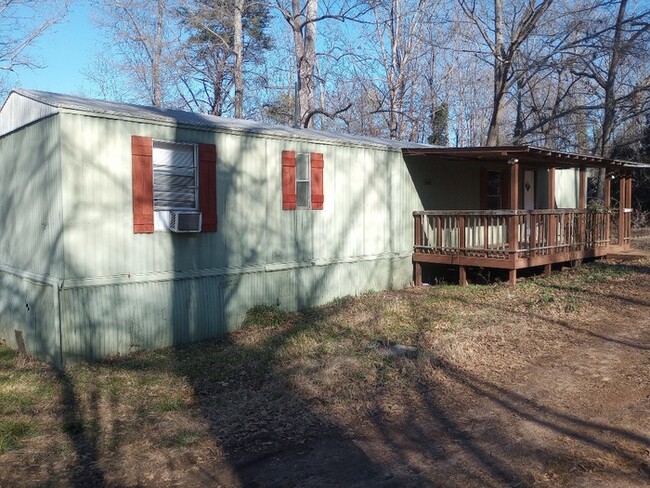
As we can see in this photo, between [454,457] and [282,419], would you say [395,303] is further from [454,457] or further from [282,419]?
[454,457]

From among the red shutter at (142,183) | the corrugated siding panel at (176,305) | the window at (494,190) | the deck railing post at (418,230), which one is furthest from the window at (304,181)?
the window at (494,190)

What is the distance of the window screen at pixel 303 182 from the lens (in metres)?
10.4

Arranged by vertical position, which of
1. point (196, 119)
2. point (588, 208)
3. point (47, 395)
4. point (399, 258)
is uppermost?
point (196, 119)

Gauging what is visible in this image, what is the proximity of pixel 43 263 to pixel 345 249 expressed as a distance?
208 inches

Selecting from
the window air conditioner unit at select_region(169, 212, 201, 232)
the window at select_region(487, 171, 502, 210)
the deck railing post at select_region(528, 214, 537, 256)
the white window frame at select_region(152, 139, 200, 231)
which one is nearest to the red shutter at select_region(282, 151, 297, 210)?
the white window frame at select_region(152, 139, 200, 231)

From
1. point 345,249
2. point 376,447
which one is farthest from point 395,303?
point 376,447

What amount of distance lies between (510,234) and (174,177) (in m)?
6.06

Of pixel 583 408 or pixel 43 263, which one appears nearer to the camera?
pixel 583 408

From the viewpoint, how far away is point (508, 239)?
11359 mm

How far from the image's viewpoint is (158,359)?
7746mm

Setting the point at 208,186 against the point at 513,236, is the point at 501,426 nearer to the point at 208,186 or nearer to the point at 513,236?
the point at 208,186

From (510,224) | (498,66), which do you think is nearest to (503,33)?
(498,66)

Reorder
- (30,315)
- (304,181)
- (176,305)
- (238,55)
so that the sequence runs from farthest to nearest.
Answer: (238,55)
(304,181)
(176,305)
(30,315)

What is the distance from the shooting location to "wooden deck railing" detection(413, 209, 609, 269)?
36.5 ft
